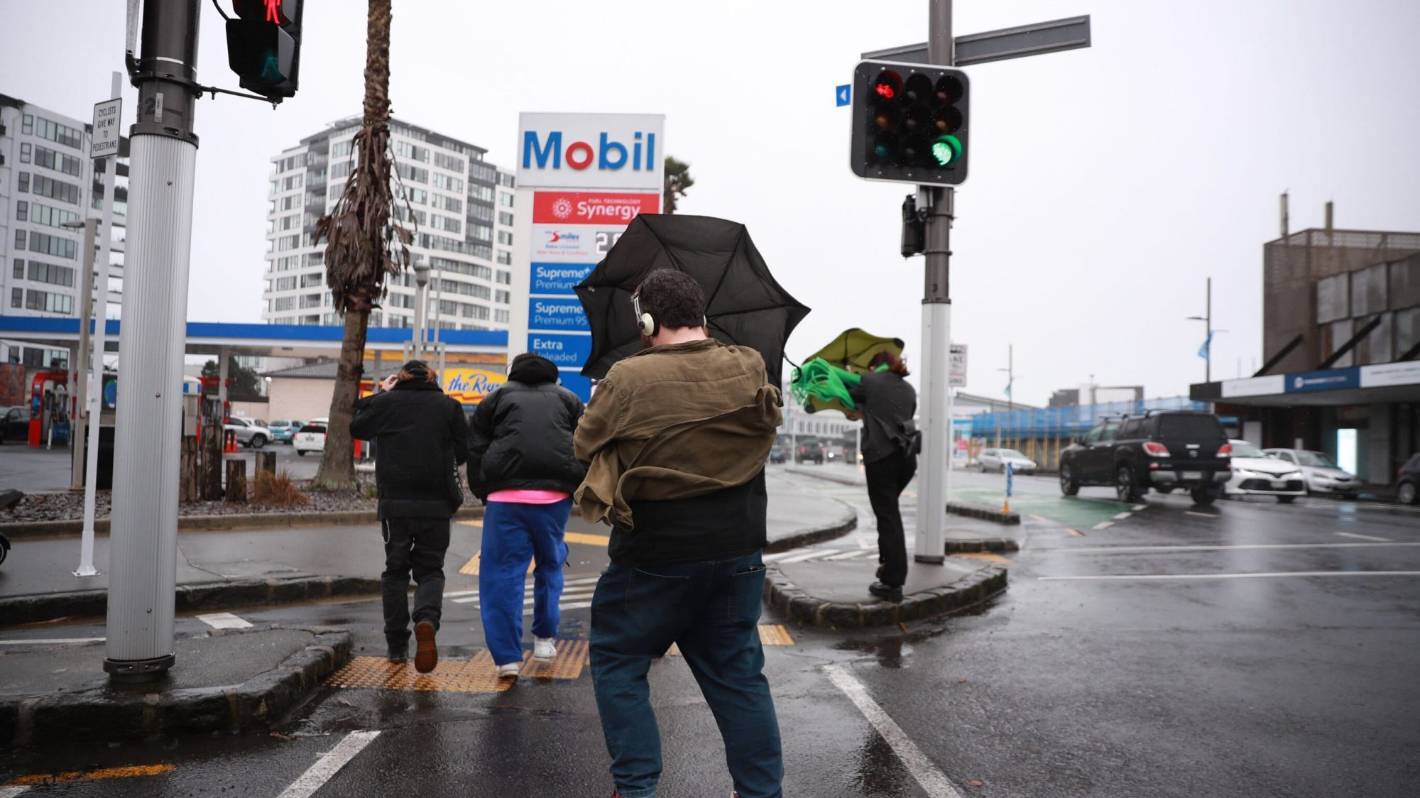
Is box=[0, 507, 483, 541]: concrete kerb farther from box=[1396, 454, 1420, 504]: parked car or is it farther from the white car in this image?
box=[1396, 454, 1420, 504]: parked car

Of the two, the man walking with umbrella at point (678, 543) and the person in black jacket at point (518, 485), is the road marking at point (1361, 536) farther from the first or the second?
the man walking with umbrella at point (678, 543)

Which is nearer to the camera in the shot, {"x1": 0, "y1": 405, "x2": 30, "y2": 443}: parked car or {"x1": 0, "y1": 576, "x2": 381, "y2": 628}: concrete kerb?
{"x1": 0, "y1": 576, "x2": 381, "y2": 628}: concrete kerb

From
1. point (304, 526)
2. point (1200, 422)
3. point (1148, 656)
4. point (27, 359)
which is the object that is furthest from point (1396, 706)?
point (27, 359)

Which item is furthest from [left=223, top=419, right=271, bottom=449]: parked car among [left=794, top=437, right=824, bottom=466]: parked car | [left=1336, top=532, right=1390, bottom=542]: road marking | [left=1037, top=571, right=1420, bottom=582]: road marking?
[left=794, top=437, right=824, bottom=466]: parked car

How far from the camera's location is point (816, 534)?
43.5 feet

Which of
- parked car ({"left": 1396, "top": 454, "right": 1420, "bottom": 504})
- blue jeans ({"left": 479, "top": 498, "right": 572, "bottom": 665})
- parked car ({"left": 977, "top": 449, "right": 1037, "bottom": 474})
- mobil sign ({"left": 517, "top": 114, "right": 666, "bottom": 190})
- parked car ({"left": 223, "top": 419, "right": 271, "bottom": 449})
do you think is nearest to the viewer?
blue jeans ({"left": 479, "top": 498, "right": 572, "bottom": 665})

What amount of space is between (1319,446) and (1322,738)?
40.6 m

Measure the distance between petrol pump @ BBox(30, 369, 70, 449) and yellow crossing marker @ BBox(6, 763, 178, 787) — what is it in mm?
35721

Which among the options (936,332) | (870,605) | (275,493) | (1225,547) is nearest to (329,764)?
(870,605)

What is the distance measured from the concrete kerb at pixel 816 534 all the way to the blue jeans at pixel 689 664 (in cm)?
838

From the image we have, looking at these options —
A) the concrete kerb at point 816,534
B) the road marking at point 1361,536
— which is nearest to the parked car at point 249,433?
the concrete kerb at point 816,534

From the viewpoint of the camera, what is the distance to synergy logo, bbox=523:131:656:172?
1301cm

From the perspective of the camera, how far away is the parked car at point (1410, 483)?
918 inches

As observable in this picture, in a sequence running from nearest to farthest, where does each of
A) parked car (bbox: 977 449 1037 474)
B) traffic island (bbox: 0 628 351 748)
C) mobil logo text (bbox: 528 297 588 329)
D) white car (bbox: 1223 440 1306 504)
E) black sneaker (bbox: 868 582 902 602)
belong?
traffic island (bbox: 0 628 351 748) → black sneaker (bbox: 868 582 902 602) → mobil logo text (bbox: 528 297 588 329) → white car (bbox: 1223 440 1306 504) → parked car (bbox: 977 449 1037 474)
